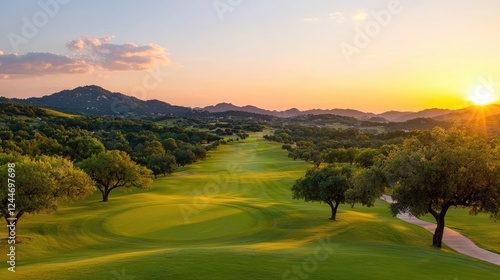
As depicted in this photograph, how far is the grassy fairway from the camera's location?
1859 cm

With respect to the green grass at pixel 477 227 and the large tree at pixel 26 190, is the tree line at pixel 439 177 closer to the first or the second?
the green grass at pixel 477 227

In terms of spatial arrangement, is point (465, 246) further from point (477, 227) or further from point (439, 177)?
point (477, 227)

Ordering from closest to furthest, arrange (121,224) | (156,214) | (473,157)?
(473,157) < (121,224) < (156,214)

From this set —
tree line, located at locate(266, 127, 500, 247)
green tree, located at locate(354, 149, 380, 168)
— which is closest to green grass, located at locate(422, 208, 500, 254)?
tree line, located at locate(266, 127, 500, 247)

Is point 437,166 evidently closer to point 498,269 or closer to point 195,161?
point 498,269

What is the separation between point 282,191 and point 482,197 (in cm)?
4987

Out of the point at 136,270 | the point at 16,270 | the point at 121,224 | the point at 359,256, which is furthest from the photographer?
the point at 121,224

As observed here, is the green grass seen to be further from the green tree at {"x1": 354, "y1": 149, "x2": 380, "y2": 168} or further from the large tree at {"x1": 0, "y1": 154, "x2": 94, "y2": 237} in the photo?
the large tree at {"x1": 0, "y1": 154, "x2": 94, "y2": 237}

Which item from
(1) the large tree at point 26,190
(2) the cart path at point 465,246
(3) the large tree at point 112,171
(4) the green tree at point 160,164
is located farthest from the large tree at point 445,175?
(4) the green tree at point 160,164

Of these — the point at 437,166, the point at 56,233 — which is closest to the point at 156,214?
the point at 56,233

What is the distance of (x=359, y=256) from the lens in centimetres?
2230

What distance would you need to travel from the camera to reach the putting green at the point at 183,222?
3397 centimetres

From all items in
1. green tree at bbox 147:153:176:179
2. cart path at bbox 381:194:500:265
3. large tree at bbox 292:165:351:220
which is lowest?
green tree at bbox 147:153:176:179

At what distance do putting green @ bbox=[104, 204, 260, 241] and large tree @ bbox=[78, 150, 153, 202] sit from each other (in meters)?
15.7
